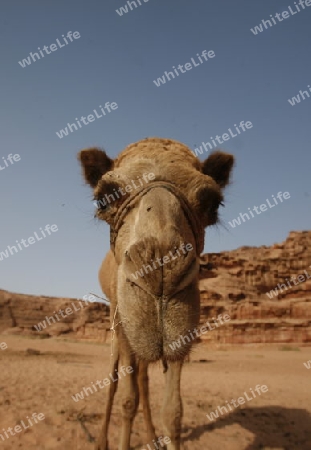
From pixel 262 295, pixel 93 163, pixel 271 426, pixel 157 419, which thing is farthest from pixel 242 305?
pixel 93 163

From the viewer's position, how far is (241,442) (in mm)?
6293

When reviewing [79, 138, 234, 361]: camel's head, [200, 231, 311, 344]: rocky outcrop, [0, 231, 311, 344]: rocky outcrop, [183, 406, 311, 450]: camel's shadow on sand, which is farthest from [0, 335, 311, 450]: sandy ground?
[0, 231, 311, 344]: rocky outcrop

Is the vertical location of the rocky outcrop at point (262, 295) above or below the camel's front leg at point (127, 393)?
below

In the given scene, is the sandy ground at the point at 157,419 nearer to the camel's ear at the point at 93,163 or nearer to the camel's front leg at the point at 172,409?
the camel's front leg at the point at 172,409

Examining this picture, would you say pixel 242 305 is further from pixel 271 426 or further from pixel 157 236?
pixel 157 236

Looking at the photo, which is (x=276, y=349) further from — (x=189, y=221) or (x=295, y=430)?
(x=189, y=221)

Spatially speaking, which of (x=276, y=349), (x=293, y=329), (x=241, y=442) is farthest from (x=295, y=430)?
(x=293, y=329)

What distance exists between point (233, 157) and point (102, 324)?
57537 mm

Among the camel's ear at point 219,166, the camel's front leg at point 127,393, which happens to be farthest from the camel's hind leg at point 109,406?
the camel's ear at point 219,166

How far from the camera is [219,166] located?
175 inches

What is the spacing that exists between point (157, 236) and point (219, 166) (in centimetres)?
210

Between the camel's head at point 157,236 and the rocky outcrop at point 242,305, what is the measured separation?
747 inches

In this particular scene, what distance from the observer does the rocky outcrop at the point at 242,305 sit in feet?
126

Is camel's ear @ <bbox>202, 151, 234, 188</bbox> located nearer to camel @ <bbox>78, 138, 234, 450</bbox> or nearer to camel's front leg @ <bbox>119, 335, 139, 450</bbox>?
camel @ <bbox>78, 138, 234, 450</bbox>
